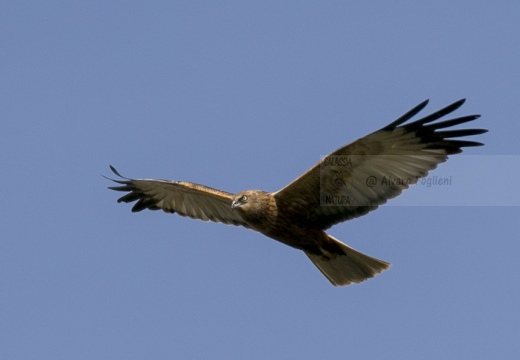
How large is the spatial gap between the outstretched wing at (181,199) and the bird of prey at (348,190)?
28 centimetres

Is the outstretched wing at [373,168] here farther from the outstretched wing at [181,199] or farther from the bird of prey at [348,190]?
the outstretched wing at [181,199]

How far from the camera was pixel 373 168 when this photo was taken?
11836mm

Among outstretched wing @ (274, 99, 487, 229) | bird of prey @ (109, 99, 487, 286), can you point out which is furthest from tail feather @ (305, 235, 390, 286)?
outstretched wing @ (274, 99, 487, 229)

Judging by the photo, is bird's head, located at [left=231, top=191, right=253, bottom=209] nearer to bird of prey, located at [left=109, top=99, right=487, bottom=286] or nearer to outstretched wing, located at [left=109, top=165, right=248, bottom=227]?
bird of prey, located at [left=109, top=99, right=487, bottom=286]

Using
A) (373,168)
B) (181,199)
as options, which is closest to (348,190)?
(373,168)

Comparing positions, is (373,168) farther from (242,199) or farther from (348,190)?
(242,199)

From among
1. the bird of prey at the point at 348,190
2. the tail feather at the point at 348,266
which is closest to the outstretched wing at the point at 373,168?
the bird of prey at the point at 348,190

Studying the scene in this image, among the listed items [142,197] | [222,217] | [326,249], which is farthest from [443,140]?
[142,197]

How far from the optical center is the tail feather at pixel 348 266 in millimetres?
12531

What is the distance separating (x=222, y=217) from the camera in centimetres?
1405

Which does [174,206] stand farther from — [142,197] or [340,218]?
[340,218]

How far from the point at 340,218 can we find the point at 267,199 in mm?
984

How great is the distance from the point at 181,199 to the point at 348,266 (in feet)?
9.51

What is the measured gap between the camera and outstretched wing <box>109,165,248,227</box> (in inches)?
537
